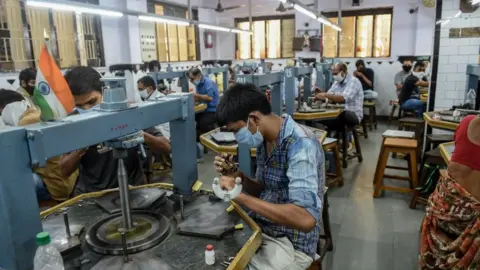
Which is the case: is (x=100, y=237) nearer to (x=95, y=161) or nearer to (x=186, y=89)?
(x=95, y=161)

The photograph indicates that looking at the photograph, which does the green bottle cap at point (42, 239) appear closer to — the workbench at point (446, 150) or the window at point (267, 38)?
the workbench at point (446, 150)

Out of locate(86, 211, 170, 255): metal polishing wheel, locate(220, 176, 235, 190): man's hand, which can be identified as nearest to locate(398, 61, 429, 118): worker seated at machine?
locate(220, 176, 235, 190): man's hand

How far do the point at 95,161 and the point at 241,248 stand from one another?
159cm

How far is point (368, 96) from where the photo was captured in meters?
7.64

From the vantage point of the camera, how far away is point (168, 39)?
909 centimetres

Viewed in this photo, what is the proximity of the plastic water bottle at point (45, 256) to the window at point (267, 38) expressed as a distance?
954cm

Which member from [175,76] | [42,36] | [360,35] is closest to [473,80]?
[175,76]

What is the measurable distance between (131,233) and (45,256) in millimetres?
357

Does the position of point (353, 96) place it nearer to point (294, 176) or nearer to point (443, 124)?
point (443, 124)

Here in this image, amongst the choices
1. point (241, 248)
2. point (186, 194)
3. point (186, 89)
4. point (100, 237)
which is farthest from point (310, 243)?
point (186, 89)

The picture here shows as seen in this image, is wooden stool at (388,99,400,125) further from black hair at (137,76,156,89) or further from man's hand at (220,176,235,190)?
man's hand at (220,176,235,190)

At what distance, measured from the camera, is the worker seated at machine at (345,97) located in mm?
4961

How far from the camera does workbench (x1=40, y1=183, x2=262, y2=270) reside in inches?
49.0

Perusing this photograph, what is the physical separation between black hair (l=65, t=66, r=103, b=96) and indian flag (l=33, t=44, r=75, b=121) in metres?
0.83
